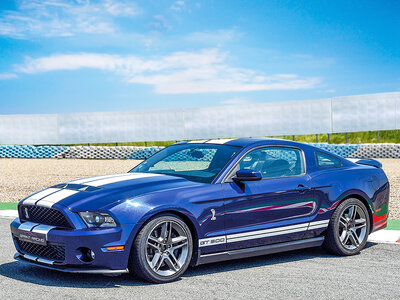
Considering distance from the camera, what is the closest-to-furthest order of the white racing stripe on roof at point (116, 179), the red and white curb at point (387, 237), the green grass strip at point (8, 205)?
the white racing stripe on roof at point (116, 179), the red and white curb at point (387, 237), the green grass strip at point (8, 205)

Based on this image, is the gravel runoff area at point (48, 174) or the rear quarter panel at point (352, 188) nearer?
the rear quarter panel at point (352, 188)

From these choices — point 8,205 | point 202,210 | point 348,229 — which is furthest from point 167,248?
point 8,205

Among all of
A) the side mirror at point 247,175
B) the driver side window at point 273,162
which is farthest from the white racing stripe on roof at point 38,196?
the driver side window at point 273,162

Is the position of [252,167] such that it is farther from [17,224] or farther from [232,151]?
[17,224]

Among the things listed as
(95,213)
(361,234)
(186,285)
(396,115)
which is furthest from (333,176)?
(396,115)

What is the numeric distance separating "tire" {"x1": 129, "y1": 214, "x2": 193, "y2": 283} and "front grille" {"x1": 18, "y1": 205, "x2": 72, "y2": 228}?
717 mm

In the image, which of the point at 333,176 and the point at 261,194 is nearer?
the point at 261,194

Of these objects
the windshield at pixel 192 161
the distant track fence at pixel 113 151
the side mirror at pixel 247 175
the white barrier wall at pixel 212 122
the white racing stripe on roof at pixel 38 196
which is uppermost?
the white barrier wall at pixel 212 122

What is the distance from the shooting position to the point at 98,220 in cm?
523

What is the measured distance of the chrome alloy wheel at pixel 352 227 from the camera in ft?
22.6

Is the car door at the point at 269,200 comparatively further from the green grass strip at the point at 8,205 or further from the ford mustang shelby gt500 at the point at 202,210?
the green grass strip at the point at 8,205

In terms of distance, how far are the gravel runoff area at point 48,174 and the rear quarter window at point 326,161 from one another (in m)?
3.89

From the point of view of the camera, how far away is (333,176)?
6.89m

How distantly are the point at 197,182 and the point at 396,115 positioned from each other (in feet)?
82.6
